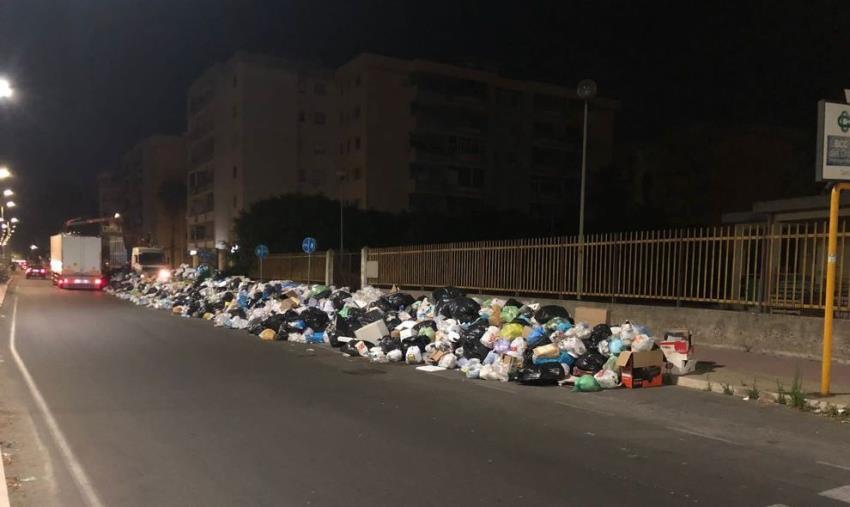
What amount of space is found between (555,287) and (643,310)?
2.87 m

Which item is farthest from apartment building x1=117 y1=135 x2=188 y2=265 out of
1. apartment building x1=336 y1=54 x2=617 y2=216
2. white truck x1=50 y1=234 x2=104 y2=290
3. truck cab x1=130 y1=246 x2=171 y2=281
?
white truck x1=50 y1=234 x2=104 y2=290

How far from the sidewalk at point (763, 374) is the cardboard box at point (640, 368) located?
1.38 feet

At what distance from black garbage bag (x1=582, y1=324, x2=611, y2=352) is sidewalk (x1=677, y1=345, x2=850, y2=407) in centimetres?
126

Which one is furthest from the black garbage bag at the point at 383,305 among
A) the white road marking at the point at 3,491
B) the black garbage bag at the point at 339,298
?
the white road marking at the point at 3,491

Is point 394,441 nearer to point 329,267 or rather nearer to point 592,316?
point 592,316

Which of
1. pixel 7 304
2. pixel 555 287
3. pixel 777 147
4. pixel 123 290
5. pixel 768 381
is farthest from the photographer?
pixel 777 147

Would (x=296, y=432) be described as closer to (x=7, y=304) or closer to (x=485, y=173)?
(x=7, y=304)

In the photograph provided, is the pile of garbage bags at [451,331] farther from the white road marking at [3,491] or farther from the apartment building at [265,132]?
the apartment building at [265,132]

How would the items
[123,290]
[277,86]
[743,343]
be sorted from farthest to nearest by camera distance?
[277,86] < [123,290] < [743,343]

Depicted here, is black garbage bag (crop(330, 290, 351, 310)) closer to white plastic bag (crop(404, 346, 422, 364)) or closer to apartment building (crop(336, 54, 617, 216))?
white plastic bag (crop(404, 346, 422, 364))

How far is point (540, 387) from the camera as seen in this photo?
31.3 feet

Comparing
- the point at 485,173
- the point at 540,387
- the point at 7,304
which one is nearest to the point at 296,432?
the point at 540,387

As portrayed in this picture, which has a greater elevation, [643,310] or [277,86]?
[277,86]

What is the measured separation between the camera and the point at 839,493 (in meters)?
4.88
